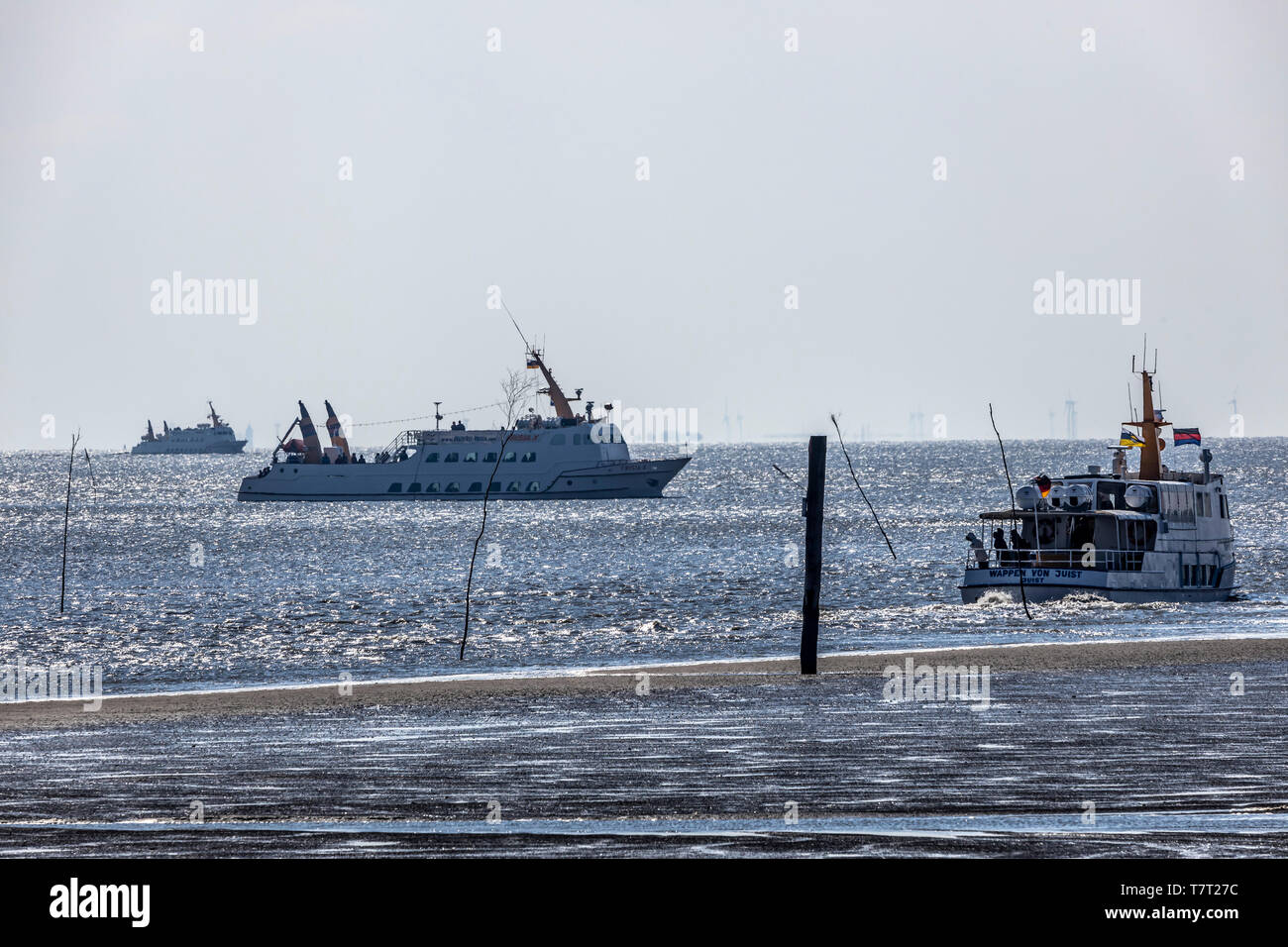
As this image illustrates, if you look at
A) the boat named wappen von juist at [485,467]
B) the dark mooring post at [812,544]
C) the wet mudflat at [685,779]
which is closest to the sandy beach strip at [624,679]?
the dark mooring post at [812,544]

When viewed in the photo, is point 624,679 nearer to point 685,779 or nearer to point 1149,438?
point 685,779

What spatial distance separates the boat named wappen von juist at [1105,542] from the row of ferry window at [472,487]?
91789mm

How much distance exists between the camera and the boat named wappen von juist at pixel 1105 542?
1713 inches

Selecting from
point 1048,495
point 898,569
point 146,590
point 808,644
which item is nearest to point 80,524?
point 146,590

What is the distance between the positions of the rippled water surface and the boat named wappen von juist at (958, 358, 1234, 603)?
0.83 meters

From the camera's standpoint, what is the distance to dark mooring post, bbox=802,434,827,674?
2514cm

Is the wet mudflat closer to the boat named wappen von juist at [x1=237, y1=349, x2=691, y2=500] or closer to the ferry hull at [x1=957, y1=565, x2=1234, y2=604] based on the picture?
the ferry hull at [x1=957, y1=565, x2=1234, y2=604]

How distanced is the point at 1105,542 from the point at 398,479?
105m

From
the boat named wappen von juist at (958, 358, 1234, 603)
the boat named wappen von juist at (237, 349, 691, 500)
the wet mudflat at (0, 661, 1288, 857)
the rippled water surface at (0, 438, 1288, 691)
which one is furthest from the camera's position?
the boat named wappen von juist at (237, 349, 691, 500)

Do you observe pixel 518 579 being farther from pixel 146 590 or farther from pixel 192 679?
pixel 192 679

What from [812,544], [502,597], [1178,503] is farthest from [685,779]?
[502,597]

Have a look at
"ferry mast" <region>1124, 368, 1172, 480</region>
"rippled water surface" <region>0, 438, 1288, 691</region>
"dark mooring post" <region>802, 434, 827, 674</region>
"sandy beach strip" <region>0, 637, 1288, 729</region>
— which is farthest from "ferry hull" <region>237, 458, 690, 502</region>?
"dark mooring post" <region>802, 434, 827, 674</region>
